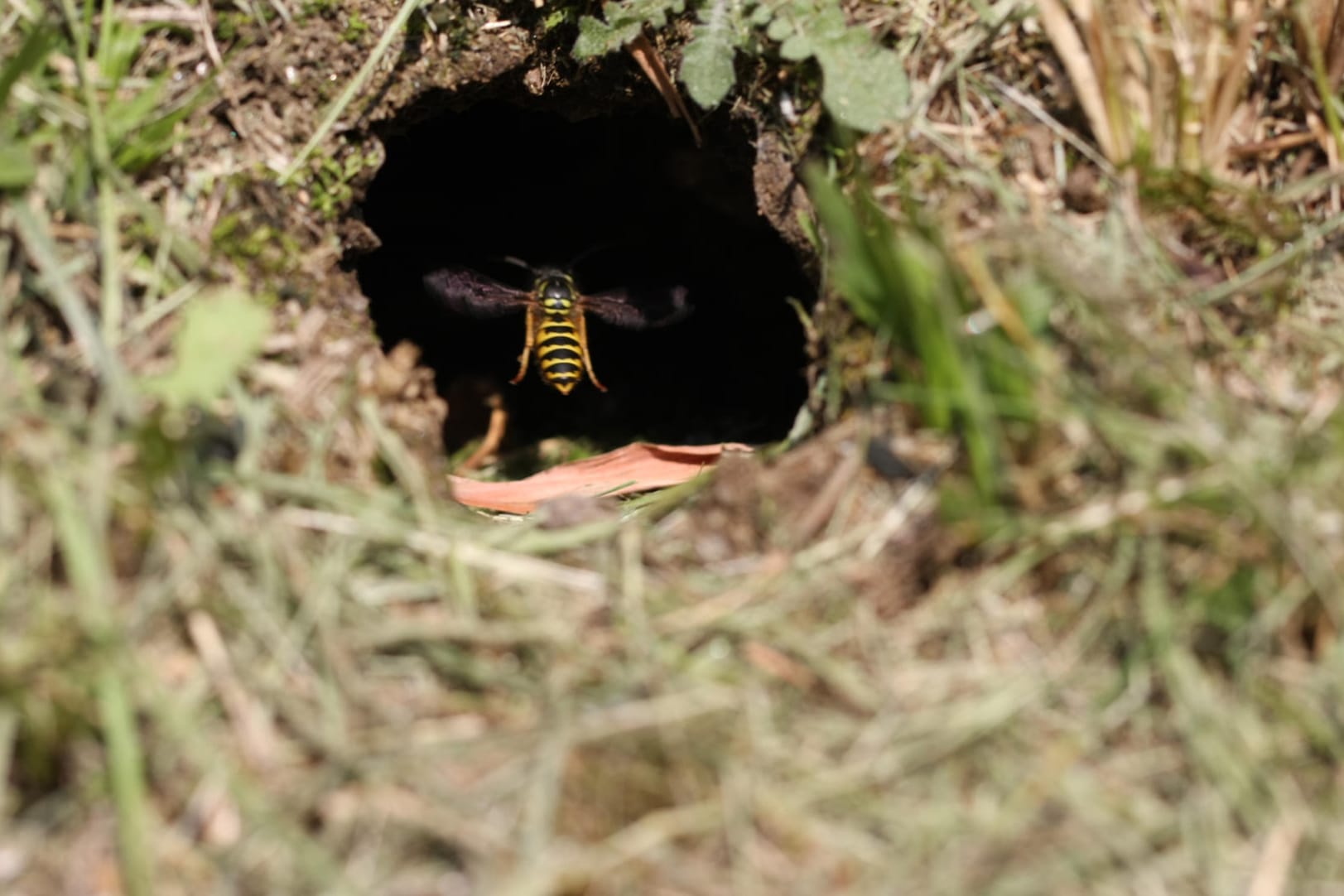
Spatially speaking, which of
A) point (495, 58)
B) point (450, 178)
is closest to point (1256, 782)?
point (495, 58)

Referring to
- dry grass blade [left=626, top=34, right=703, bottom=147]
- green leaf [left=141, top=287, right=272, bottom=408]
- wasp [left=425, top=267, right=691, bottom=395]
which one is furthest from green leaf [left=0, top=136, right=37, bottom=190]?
wasp [left=425, top=267, right=691, bottom=395]

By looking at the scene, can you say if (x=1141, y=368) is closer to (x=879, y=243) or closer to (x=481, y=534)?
(x=879, y=243)

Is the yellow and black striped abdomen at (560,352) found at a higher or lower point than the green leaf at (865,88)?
lower

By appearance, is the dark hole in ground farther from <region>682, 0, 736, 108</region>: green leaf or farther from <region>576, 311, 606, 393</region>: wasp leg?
<region>682, 0, 736, 108</region>: green leaf

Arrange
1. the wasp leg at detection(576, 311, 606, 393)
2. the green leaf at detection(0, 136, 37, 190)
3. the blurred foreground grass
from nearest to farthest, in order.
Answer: the blurred foreground grass
the green leaf at detection(0, 136, 37, 190)
the wasp leg at detection(576, 311, 606, 393)

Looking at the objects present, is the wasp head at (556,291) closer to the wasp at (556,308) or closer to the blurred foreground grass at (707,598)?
the wasp at (556,308)

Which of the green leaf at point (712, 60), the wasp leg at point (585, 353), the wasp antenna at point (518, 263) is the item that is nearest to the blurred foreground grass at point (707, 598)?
the green leaf at point (712, 60)
